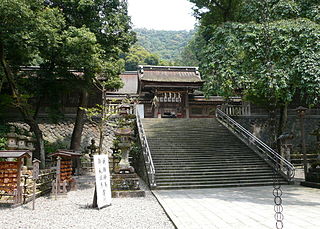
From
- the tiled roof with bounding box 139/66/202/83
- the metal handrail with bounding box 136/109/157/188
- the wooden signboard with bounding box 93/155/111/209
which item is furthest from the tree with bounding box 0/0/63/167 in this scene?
the tiled roof with bounding box 139/66/202/83

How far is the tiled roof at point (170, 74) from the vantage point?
21.7 metres

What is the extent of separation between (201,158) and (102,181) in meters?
6.54

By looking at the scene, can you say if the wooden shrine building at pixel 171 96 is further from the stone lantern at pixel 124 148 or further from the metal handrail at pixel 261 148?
the stone lantern at pixel 124 148

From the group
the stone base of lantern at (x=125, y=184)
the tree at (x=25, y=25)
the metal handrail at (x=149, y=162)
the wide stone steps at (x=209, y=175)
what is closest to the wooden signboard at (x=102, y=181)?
the stone base of lantern at (x=125, y=184)

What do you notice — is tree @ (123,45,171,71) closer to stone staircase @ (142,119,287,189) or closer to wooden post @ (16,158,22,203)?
stone staircase @ (142,119,287,189)

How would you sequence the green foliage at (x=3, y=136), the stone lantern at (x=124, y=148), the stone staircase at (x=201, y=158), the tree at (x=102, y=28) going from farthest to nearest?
the green foliage at (x=3, y=136) < the tree at (x=102, y=28) < the stone staircase at (x=201, y=158) < the stone lantern at (x=124, y=148)

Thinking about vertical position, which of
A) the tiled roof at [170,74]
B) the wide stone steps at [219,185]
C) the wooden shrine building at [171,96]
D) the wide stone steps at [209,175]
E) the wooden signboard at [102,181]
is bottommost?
the wide stone steps at [219,185]

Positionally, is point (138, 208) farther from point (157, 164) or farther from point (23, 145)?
point (23, 145)

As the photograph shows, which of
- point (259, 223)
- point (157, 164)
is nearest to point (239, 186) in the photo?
point (157, 164)

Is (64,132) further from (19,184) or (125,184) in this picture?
(19,184)

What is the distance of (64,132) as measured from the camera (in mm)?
17828

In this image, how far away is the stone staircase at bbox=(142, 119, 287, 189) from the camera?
10.9 meters

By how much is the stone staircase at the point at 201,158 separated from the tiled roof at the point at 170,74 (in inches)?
221

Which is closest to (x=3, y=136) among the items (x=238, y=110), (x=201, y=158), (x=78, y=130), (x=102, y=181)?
(x=78, y=130)
